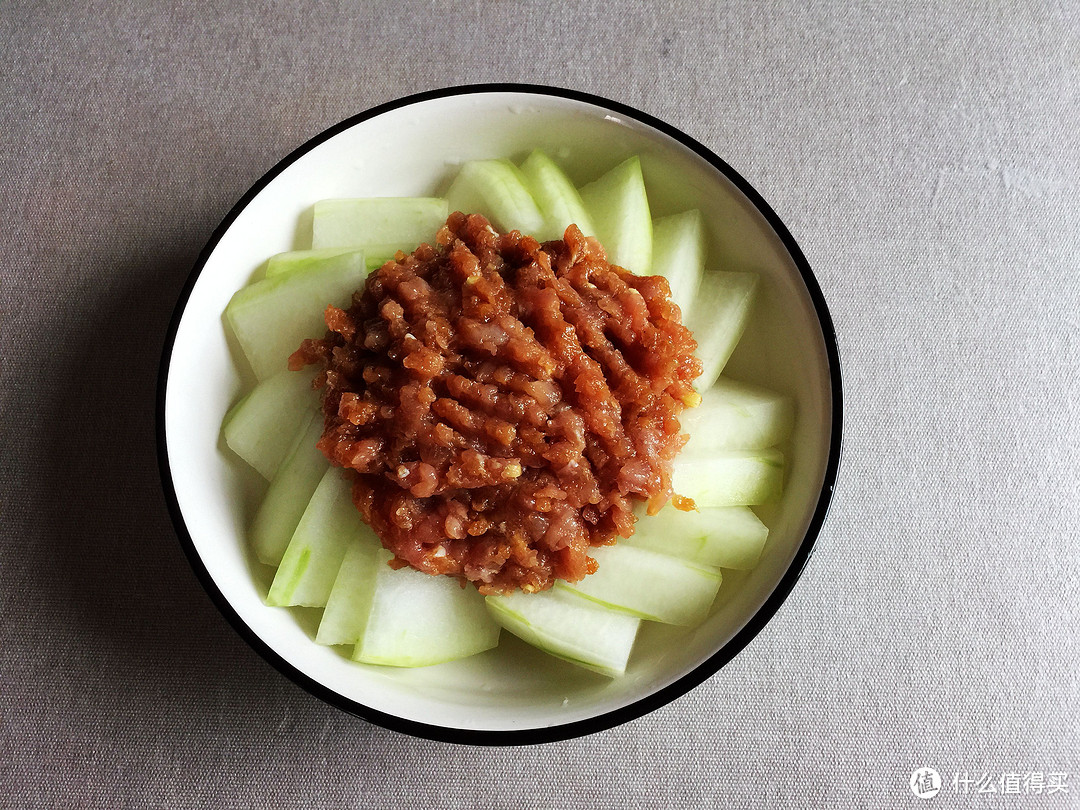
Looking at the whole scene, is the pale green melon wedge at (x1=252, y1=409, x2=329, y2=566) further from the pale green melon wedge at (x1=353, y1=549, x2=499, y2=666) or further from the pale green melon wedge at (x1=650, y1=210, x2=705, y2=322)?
the pale green melon wedge at (x1=650, y1=210, x2=705, y2=322)

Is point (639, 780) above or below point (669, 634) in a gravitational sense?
below

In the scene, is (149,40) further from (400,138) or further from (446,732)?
(446,732)

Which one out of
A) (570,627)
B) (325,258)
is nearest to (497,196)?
(325,258)

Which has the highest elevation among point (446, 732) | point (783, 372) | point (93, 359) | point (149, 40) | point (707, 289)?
point (149, 40)

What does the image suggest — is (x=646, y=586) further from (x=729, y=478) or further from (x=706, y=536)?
(x=729, y=478)

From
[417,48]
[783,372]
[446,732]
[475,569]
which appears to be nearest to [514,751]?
[446,732]

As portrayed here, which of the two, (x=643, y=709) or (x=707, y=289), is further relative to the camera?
(x=707, y=289)
